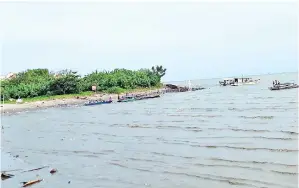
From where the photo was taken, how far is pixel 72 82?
49.1 meters

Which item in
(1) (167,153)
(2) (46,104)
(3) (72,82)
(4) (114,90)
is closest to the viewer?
(1) (167,153)

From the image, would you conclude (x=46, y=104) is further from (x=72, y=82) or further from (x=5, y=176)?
(x=5, y=176)

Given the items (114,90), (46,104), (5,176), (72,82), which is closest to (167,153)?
(5,176)

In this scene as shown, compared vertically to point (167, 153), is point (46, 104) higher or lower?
higher

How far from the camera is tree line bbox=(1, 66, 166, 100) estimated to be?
47125mm

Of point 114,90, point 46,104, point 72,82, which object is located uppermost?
point 72,82

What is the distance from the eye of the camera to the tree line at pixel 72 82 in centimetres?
4712

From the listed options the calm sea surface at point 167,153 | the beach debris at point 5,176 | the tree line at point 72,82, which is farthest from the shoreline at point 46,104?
the beach debris at point 5,176

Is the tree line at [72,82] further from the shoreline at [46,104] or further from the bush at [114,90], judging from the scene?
the shoreline at [46,104]

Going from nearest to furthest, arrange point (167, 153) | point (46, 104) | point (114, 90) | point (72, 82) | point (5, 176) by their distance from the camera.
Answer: point (5, 176)
point (167, 153)
point (46, 104)
point (72, 82)
point (114, 90)

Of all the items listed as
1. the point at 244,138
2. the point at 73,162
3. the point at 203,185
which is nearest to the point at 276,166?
the point at 203,185

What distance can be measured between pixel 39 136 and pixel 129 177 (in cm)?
1098

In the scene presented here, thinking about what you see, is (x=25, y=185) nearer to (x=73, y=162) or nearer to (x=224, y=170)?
(x=73, y=162)

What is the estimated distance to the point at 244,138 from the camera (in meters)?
15.8
